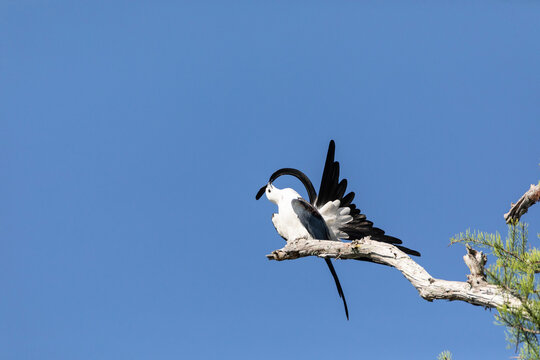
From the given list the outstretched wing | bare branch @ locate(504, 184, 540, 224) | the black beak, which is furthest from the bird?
bare branch @ locate(504, 184, 540, 224)

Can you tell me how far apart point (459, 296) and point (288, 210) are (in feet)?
7.26

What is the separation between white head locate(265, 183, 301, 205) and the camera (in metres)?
5.28

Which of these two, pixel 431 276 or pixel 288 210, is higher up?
pixel 288 210

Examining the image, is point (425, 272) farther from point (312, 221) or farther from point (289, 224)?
point (289, 224)

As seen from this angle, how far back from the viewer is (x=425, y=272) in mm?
3576

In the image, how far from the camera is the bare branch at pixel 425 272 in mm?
3131

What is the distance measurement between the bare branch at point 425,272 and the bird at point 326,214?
31 centimetres

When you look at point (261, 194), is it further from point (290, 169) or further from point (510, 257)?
point (510, 257)

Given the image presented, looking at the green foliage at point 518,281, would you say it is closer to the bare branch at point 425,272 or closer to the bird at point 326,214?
the bare branch at point 425,272

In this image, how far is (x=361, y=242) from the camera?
14.1 ft

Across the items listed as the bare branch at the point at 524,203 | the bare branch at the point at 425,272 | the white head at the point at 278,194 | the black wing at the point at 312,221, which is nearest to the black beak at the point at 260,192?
the white head at the point at 278,194

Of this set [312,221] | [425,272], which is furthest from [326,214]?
[425,272]

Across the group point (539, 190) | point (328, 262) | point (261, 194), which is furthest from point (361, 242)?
point (261, 194)

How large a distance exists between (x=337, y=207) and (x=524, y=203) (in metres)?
1.99
